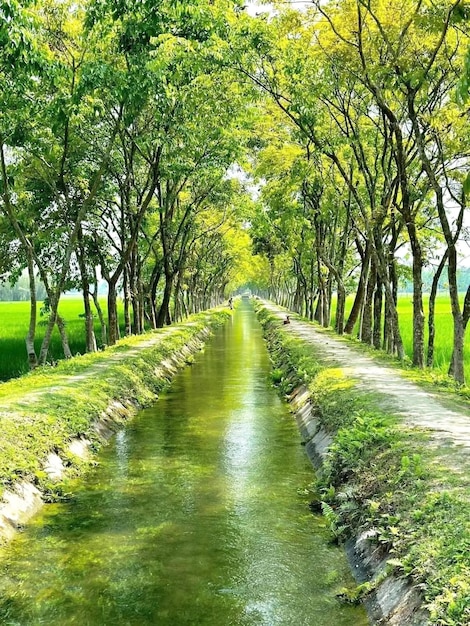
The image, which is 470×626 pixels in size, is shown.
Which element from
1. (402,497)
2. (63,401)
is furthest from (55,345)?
(402,497)

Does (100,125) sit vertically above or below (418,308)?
above

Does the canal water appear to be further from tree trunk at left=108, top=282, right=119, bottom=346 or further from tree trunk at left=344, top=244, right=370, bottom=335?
tree trunk at left=108, top=282, right=119, bottom=346

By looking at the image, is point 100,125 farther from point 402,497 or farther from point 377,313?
point 402,497

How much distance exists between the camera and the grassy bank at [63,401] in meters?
9.29

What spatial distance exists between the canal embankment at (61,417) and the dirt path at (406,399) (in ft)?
18.4

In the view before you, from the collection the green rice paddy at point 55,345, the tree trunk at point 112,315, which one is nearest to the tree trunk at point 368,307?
the green rice paddy at point 55,345

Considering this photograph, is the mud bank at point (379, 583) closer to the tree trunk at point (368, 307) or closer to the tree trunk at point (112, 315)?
the tree trunk at point (368, 307)

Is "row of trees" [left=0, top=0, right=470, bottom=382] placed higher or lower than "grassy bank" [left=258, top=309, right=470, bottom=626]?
higher

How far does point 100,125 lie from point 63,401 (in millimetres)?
11104

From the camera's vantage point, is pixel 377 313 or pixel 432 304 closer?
pixel 432 304

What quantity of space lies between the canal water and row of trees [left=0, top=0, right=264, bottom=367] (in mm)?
6657

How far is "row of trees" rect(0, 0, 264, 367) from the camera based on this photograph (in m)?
12.6

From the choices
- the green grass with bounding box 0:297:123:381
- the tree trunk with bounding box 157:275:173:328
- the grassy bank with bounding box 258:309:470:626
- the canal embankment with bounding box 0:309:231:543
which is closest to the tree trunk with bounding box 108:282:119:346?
the green grass with bounding box 0:297:123:381

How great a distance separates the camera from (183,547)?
24.8 feet
